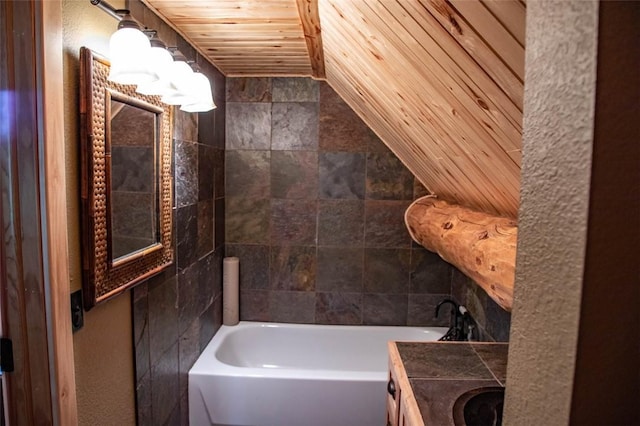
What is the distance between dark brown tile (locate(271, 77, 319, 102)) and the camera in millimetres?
2793

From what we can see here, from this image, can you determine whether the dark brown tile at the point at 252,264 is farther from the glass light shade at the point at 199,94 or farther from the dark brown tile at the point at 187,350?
the glass light shade at the point at 199,94

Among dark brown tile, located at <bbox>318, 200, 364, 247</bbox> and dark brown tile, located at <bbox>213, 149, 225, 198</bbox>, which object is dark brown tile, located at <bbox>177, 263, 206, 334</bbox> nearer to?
dark brown tile, located at <bbox>213, 149, 225, 198</bbox>

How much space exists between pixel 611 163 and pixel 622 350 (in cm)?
22

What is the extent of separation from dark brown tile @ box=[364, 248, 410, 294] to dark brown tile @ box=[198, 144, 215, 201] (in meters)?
1.26

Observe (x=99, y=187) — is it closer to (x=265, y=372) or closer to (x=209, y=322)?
(x=265, y=372)

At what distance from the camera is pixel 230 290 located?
2.86 m

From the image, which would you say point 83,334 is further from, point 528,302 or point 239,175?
point 239,175

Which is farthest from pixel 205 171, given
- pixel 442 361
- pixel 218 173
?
pixel 442 361

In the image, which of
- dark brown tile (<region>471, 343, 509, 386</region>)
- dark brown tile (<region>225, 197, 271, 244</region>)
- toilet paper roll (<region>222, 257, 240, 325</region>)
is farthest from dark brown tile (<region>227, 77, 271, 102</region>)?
dark brown tile (<region>471, 343, 509, 386</region>)

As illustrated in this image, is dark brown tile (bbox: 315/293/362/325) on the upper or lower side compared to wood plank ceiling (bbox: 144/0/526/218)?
lower

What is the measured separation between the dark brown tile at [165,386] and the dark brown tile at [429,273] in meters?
1.76

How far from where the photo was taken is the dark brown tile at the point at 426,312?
9.51 ft

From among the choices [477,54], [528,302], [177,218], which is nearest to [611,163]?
[528,302]

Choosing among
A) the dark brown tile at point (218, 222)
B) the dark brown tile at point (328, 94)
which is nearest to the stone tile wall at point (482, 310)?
the dark brown tile at point (328, 94)
